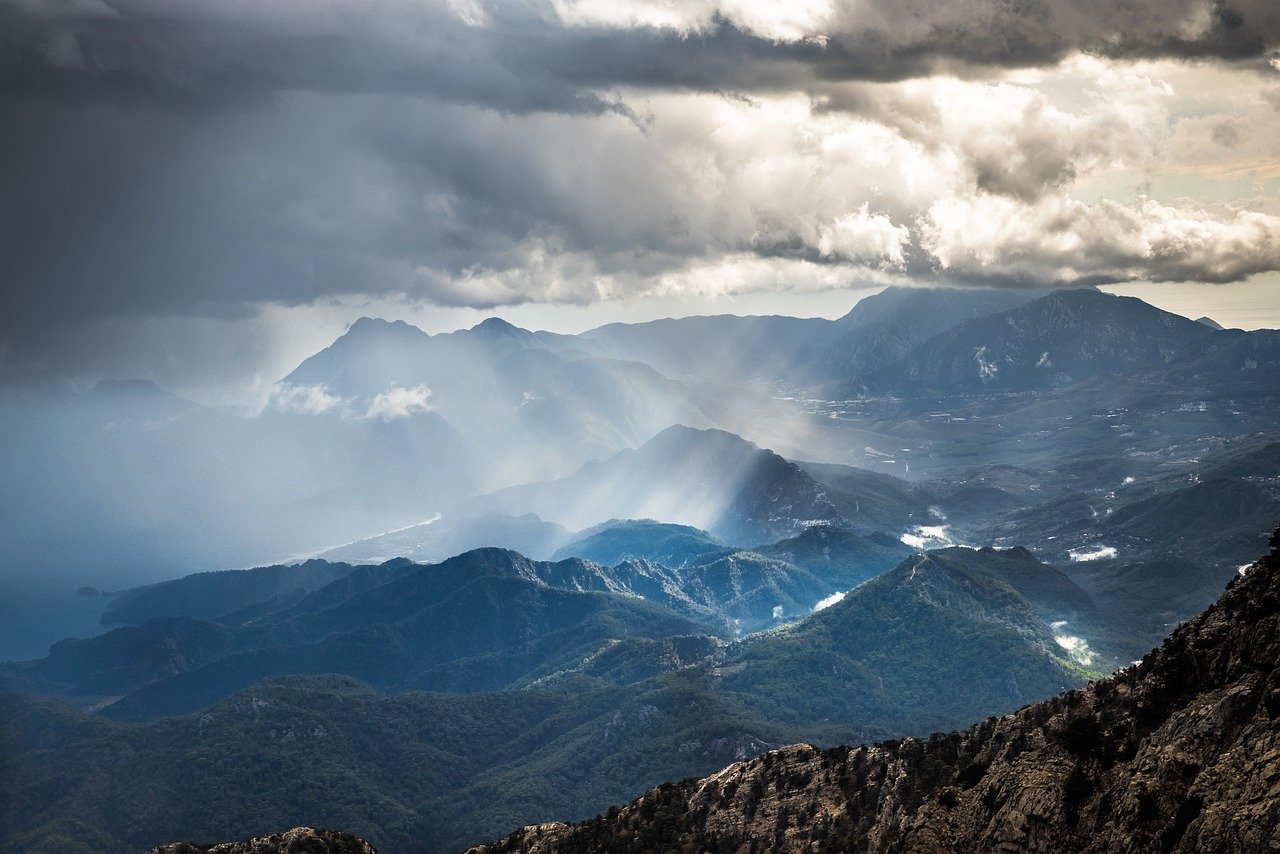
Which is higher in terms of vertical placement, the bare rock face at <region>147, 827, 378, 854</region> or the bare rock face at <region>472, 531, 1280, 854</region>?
the bare rock face at <region>472, 531, 1280, 854</region>

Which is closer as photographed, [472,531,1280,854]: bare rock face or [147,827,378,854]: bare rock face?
[472,531,1280,854]: bare rock face

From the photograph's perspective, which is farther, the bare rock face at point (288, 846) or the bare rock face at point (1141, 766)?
the bare rock face at point (288, 846)

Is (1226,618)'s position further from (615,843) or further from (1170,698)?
(615,843)

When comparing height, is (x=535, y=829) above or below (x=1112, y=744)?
below

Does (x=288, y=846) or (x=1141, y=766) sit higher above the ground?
(x=1141, y=766)

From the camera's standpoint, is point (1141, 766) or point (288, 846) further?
point (288, 846)

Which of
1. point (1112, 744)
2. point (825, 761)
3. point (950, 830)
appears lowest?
point (825, 761)

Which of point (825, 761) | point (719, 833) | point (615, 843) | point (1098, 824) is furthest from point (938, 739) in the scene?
point (1098, 824)

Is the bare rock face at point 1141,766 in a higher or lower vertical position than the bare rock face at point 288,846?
higher
